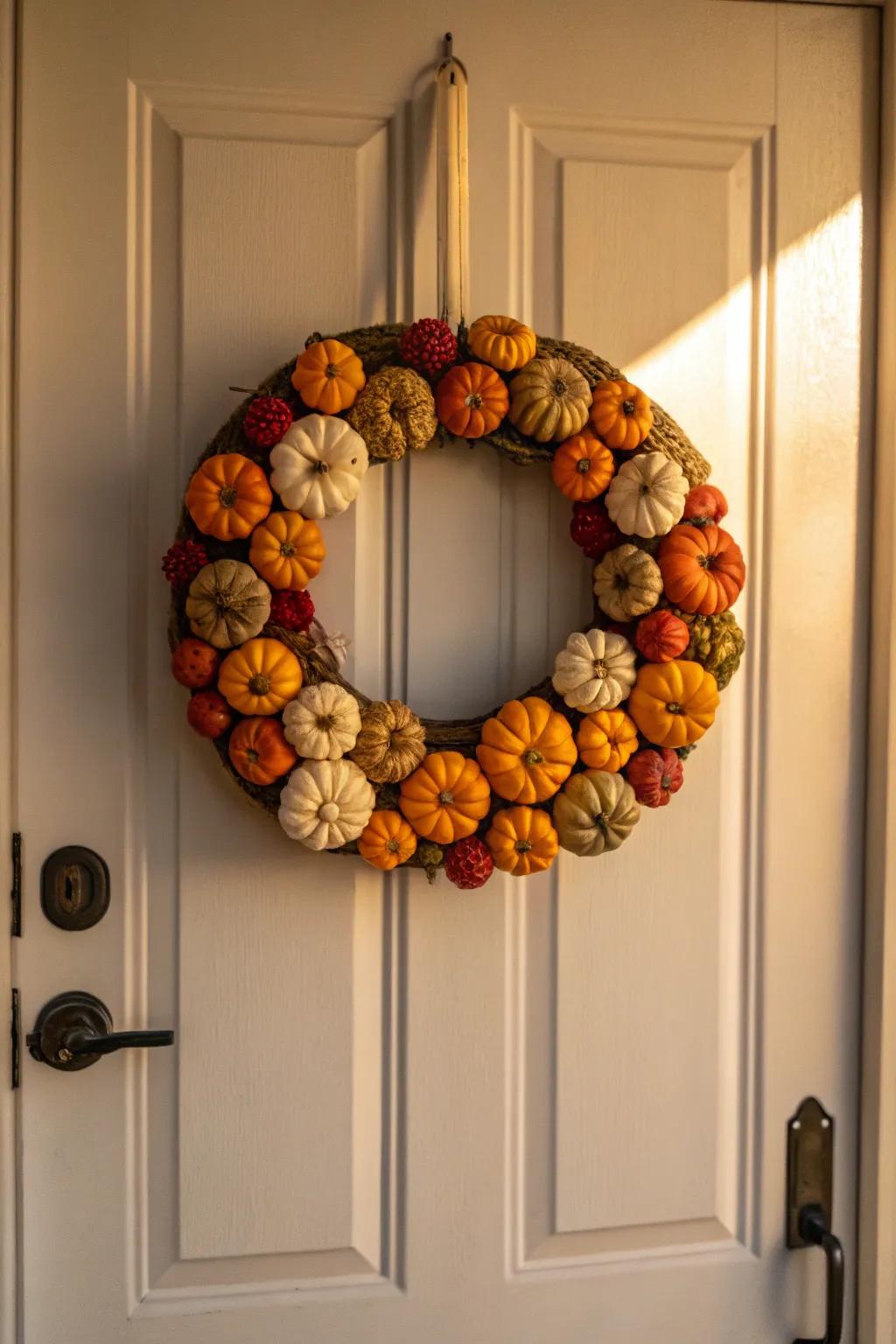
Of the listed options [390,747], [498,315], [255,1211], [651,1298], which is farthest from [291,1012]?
[498,315]

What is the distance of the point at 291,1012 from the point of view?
3.52 ft

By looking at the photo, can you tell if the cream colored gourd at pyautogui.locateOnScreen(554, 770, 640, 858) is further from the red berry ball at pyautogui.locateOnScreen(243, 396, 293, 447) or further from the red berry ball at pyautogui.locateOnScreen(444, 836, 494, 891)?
the red berry ball at pyautogui.locateOnScreen(243, 396, 293, 447)

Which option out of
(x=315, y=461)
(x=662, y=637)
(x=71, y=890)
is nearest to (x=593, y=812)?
(x=662, y=637)

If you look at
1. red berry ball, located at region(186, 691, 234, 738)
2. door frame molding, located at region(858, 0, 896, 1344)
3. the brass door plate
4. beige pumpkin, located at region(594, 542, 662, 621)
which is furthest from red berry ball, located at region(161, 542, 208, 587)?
the brass door plate

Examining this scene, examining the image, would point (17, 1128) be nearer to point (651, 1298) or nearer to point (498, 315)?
point (651, 1298)

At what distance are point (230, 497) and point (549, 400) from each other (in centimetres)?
30

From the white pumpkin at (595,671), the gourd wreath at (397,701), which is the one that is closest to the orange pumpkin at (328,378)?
the gourd wreath at (397,701)

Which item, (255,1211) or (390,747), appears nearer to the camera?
(390,747)

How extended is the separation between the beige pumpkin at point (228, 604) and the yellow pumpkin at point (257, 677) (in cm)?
1

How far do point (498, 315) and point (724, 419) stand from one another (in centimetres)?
27

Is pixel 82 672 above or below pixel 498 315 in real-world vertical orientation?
below

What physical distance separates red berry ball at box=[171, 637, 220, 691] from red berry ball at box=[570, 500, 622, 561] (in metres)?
0.36

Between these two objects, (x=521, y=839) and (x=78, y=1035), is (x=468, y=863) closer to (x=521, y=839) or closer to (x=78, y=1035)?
(x=521, y=839)

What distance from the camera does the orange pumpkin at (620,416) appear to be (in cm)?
99
